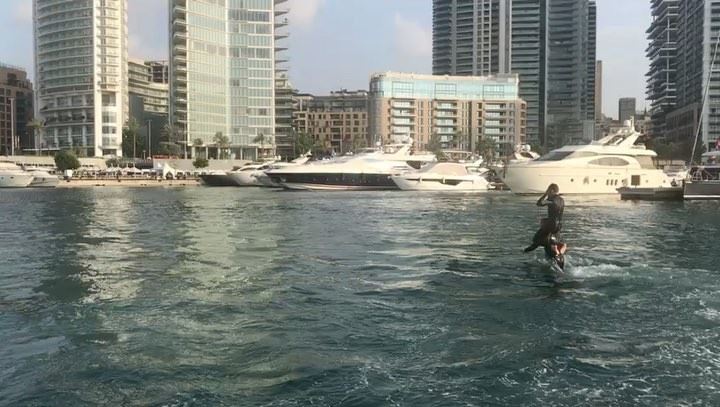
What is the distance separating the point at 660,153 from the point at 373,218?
479ft

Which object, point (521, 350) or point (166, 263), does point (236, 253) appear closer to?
point (166, 263)

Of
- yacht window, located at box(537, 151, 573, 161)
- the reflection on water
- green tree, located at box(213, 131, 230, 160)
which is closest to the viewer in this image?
the reflection on water

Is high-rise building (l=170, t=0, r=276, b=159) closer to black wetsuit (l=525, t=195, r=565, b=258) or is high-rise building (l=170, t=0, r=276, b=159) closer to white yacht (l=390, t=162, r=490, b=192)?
white yacht (l=390, t=162, r=490, b=192)

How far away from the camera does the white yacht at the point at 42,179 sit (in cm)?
11190

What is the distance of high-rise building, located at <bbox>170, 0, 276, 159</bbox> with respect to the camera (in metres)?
167

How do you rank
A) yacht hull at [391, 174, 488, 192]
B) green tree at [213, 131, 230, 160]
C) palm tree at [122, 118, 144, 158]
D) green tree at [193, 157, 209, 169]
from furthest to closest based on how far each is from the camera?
green tree at [213, 131, 230, 160]
palm tree at [122, 118, 144, 158]
green tree at [193, 157, 209, 169]
yacht hull at [391, 174, 488, 192]

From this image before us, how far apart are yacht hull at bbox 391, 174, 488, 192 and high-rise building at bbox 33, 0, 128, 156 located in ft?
349

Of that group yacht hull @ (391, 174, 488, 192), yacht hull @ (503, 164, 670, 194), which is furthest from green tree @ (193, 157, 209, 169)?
yacht hull @ (503, 164, 670, 194)

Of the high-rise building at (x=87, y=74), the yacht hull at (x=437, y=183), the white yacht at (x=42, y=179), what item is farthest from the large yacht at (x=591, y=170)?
the high-rise building at (x=87, y=74)

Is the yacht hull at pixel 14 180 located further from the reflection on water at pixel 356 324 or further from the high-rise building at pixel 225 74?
the reflection on water at pixel 356 324

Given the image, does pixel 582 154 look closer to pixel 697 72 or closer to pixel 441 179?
pixel 441 179

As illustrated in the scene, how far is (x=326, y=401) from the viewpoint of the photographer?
812 cm

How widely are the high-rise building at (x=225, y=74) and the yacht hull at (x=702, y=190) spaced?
419ft

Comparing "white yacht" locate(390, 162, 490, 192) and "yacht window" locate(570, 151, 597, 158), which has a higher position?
"yacht window" locate(570, 151, 597, 158)
